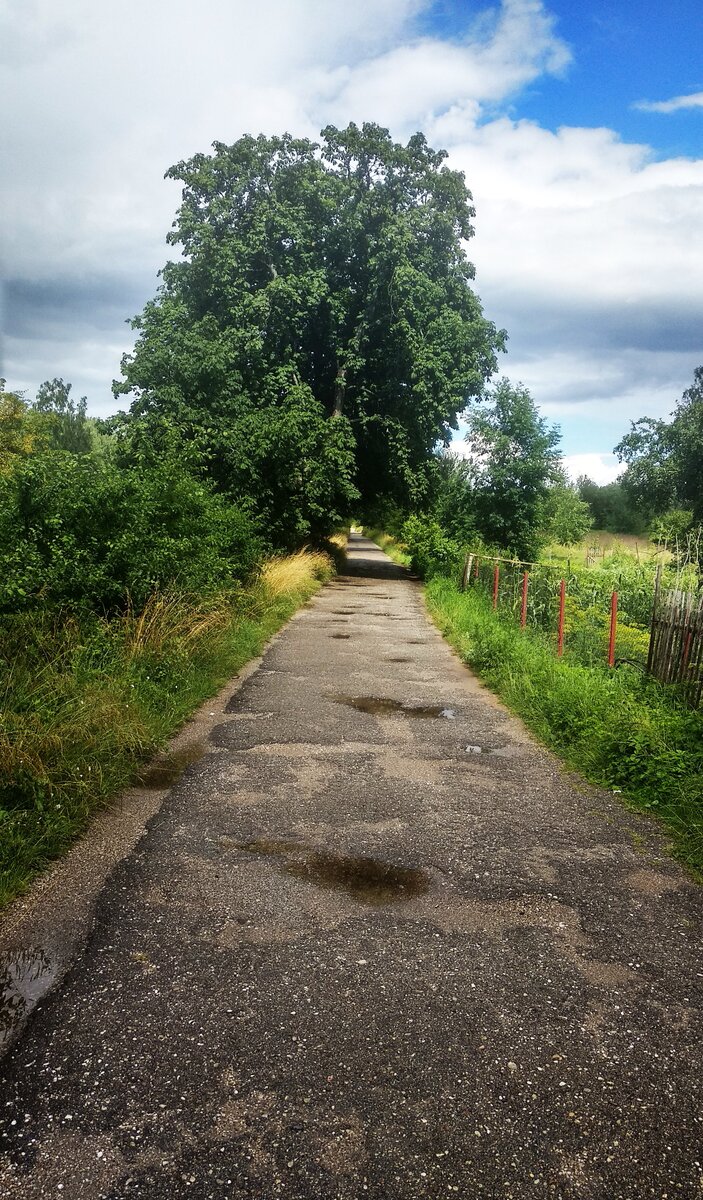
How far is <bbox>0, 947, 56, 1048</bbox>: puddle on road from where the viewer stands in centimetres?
295

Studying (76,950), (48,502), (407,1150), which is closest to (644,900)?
(407,1150)

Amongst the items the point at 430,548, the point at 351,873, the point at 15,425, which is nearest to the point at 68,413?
the point at 15,425

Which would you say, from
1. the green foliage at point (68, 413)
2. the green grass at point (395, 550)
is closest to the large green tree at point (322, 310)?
the green grass at point (395, 550)

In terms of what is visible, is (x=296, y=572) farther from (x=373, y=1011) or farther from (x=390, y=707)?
(x=373, y=1011)

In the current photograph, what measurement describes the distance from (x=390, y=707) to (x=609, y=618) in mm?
4419

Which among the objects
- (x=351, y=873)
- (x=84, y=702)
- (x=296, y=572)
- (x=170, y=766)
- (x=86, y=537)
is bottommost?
(x=170, y=766)

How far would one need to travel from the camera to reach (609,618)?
36.2 feet

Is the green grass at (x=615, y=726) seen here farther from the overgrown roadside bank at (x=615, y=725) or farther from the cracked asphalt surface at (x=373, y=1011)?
the cracked asphalt surface at (x=373, y=1011)

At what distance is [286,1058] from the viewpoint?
274cm

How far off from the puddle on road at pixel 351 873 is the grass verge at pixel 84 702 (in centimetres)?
126

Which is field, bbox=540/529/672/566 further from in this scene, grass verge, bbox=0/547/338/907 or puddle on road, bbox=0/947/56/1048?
puddle on road, bbox=0/947/56/1048

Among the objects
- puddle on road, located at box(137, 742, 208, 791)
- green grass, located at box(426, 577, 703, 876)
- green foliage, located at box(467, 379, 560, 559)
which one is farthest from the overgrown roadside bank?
green foliage, located at box(467, 379, 560, 559)

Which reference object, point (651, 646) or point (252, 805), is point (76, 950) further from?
point (651, 646)

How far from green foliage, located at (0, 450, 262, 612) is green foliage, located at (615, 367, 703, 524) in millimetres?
36315
